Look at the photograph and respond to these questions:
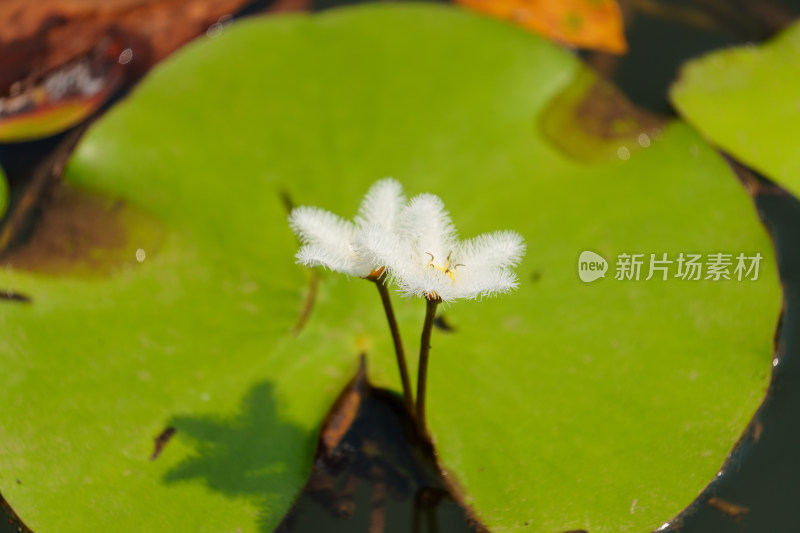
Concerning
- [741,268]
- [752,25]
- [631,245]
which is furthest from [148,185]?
[752,25]

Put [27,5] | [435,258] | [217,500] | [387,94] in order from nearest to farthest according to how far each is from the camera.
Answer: [435,258] → [217,500] → [387,94] → [27,5]

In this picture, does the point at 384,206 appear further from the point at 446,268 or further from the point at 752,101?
the point at 752,101

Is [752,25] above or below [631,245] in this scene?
above

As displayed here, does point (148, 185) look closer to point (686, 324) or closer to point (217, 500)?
point (217, 500)

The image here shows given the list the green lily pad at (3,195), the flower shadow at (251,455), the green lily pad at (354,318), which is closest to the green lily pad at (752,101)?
the green lily pad at (354,318)

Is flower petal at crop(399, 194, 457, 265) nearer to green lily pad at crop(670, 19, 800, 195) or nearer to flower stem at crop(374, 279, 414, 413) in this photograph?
flower stem at crop(374, 279, 414, 413)

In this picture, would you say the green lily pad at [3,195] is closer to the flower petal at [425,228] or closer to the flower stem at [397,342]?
the flower stem at [397,342]
